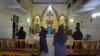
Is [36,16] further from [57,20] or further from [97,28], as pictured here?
[97,28]

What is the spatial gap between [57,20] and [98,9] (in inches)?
584

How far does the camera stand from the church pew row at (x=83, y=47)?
779cm

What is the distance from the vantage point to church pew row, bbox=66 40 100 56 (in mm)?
7795

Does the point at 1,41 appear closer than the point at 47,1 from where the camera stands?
Yes

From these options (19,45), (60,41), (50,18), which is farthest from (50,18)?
(60,41)

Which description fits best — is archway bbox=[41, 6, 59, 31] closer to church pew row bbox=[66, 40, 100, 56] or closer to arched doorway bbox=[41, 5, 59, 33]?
arched doorway bbox=[41, 5, 59, 33]

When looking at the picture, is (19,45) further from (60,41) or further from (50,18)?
(50,18)

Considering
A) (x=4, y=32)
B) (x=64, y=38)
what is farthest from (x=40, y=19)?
(x=64, y=38)

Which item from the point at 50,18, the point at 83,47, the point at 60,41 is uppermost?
the point at 50,18

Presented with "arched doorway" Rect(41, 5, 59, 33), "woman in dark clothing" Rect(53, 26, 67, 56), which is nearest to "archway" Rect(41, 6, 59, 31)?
"arched doorway" Rect(41, 5, 59, 33)

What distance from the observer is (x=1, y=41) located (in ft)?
26.8

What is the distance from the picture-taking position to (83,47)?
8281 mm

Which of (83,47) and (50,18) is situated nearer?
(83,47)

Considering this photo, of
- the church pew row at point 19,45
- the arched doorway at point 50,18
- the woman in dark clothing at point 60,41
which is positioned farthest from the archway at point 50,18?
the woman in dark clothing at point 60,41
